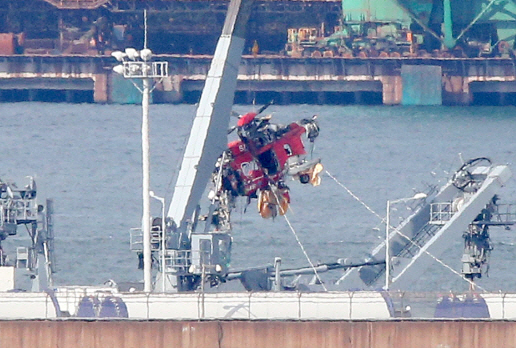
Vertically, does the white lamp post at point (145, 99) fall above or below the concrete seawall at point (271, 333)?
above

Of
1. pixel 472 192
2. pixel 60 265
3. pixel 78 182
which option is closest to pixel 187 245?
pixel 472 192

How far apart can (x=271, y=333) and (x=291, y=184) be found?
59.3 metres

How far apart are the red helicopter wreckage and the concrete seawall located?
35.5ft

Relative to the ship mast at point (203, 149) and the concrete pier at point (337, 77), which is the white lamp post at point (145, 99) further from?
the concrete pier at point (337, 77)

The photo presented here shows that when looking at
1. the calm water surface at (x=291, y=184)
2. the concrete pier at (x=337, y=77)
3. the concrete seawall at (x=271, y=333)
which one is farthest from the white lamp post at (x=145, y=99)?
the concrete pier at (x=337, y=77)

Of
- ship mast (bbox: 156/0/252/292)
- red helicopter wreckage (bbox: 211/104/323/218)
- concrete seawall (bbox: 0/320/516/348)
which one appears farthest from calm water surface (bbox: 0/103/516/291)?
concrete seawall (bbox: 0/320/516/348)

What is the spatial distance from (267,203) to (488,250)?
8869 millimetres

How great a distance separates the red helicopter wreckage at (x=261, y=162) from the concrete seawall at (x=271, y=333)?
10.8 m

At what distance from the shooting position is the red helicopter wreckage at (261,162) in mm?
62250

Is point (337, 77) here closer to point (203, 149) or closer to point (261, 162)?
point (261, 162)

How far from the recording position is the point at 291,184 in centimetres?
11050

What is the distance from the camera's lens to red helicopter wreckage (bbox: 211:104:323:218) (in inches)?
2451

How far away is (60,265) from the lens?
82125 mm

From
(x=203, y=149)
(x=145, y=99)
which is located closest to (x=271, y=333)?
(x=145, y=99)
